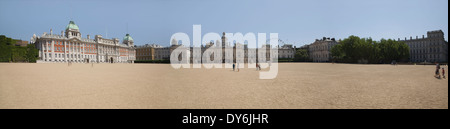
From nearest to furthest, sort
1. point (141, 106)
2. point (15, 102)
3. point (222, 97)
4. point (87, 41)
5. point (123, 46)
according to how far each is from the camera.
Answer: point (141, 106) < point (15, 102) < point (222, 97) < point (87, 41) < point (123, 46)

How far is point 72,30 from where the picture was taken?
9812cm

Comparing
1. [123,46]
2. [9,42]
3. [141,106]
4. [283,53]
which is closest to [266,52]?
[283,53]

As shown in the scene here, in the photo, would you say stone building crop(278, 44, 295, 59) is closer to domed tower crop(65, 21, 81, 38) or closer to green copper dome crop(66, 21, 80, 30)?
domed tower crop(65, 21, 81, 38)

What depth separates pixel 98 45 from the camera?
104 m

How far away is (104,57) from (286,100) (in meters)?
118

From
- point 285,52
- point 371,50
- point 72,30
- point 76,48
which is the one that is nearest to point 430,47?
point 371,50

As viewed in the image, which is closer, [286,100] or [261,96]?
[286,100]

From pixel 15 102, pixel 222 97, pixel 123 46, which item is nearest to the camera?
pixel 15 102

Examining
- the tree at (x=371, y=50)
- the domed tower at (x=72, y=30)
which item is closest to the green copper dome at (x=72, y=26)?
the domed tower at (x=72, y=30)

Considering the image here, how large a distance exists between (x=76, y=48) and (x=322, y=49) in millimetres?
118136

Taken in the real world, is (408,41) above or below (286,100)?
above

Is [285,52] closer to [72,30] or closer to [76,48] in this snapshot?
[76,48]

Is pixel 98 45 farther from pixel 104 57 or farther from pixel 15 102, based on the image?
pixel 15 102

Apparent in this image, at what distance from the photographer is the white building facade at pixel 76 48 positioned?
8381 cm
